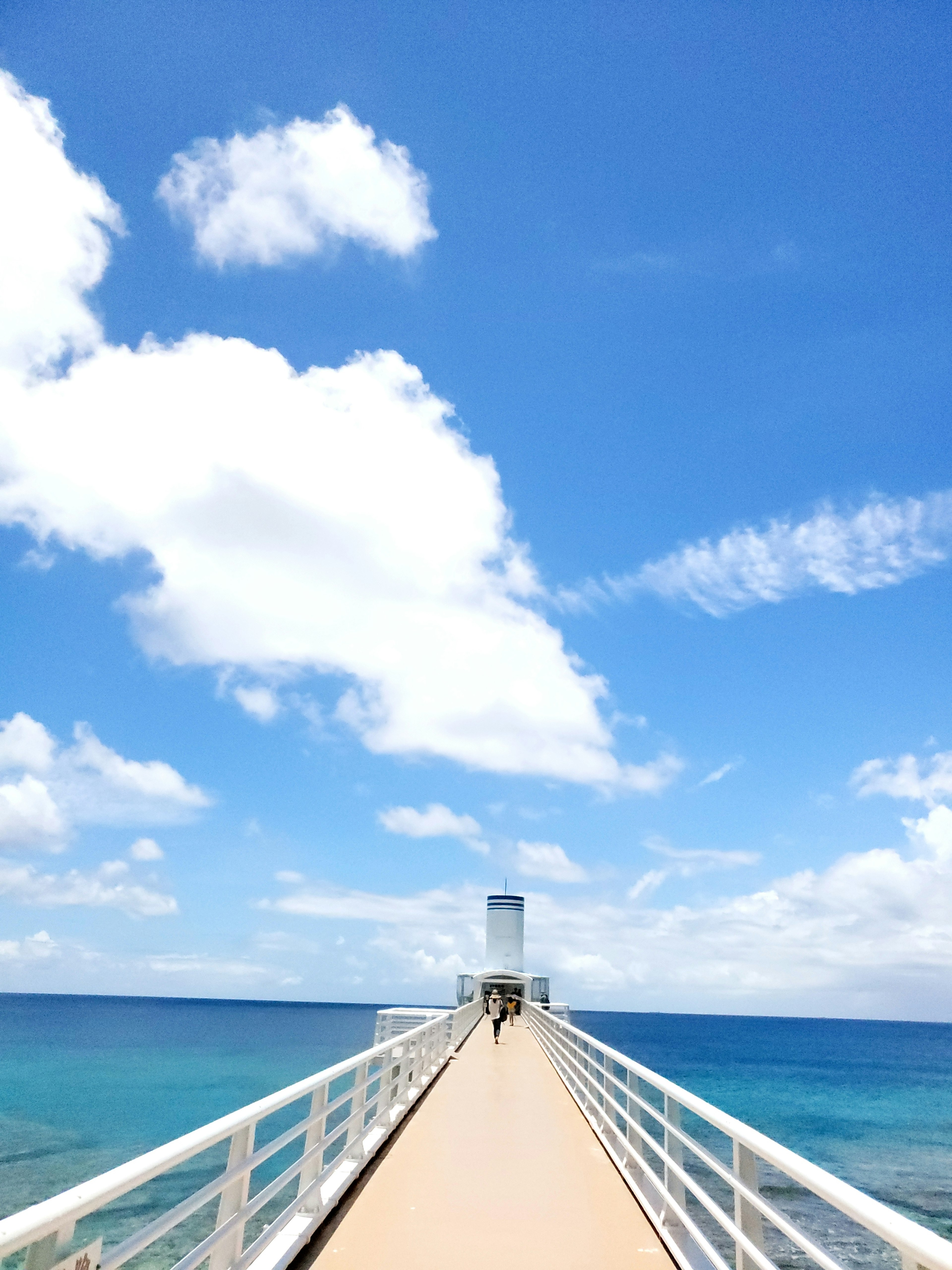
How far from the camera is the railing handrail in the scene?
97.3 inches

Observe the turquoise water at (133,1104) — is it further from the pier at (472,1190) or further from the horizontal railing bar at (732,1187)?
the horizontal railing bar at (732,1187)

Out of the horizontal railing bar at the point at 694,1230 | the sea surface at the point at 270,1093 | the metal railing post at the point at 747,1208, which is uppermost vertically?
the metal railing post at the point at 747,1208

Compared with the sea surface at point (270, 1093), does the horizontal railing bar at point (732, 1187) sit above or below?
above

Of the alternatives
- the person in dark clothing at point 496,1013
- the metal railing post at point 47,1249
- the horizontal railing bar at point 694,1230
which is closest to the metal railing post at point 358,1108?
the horizontal railing bar at point 694,1230

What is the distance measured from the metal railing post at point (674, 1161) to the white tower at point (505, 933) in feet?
152

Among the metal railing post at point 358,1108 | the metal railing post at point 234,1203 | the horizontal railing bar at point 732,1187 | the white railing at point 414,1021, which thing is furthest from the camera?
the white railing at point 414,1021

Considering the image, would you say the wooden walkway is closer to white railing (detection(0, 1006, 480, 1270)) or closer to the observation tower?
white railing (detection(0, 1006, 480, 1270))

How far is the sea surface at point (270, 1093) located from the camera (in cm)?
2158

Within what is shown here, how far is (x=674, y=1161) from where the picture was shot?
5883 mm

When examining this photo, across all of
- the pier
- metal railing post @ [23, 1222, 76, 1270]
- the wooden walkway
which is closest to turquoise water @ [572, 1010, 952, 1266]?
the pier

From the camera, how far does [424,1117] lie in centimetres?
1098

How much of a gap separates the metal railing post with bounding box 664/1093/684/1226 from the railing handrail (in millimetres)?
2614

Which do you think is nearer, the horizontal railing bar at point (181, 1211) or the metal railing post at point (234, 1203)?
the horizontal railing bar at point (181, 1211)

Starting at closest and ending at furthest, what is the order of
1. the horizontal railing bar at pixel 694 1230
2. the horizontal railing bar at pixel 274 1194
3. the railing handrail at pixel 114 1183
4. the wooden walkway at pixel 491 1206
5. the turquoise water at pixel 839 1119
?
1. the railing handrail at pixel 114 1183
2. the horizontal railing bar at pixel 274 1194
3. the horizontal railing bar at pixel 694 1230
4. the wooden walkway at pixel 491 1206
5. the turquoise water at pixel 839 1119
